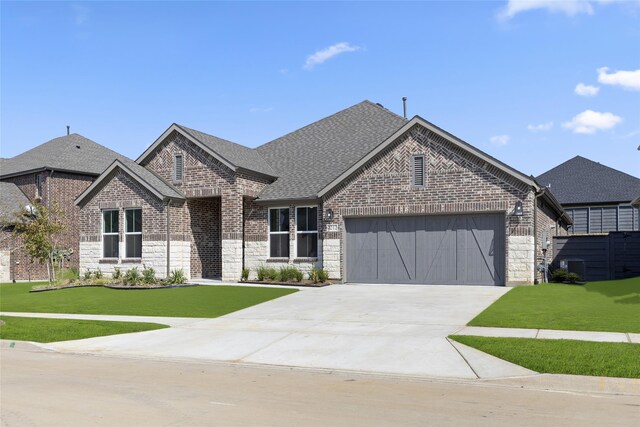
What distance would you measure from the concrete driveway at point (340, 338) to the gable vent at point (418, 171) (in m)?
5.07

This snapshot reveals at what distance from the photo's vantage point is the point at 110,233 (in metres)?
27.9

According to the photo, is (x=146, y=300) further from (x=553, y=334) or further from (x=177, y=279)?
(x=553, y=334)

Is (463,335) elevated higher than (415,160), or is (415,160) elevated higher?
(415,160)

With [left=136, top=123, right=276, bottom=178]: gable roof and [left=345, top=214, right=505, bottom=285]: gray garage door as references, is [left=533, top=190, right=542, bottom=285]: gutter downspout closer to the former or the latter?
[left=345, top=214, right=505, bottom=285]: gray garage door

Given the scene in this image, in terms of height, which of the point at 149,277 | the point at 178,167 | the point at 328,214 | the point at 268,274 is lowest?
the point at 149,277

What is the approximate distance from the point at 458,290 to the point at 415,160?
534cm

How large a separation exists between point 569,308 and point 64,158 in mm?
31664

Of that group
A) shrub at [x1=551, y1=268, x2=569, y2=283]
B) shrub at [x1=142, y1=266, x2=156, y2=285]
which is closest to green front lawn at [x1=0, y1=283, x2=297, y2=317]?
shrub at [x1=142, y1=266, x2=156, y2=285]

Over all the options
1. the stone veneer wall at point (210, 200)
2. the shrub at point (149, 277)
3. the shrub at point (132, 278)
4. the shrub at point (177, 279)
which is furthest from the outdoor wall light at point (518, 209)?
the shrub at point (132, 278)

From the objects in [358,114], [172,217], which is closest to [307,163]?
[358,114]

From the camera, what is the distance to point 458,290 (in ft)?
66.8

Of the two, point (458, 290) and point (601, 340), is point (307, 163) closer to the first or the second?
point (458, 290)

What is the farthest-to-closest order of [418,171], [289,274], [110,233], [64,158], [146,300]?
1. [64,158]
2. [110,233]
3. [289,274]
4. [418,171]
5. [146,300]

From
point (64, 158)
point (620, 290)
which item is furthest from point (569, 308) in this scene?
point (64, 158)
